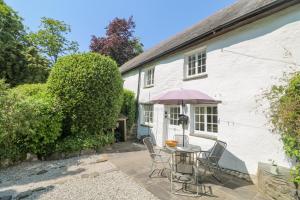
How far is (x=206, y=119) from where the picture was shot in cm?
802

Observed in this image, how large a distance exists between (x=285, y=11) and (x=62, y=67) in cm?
991

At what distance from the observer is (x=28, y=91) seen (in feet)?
37.2

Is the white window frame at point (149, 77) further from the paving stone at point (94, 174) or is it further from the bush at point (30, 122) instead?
the paving stone at point (94, 174)

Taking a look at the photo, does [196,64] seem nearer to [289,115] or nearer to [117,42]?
[289,115]

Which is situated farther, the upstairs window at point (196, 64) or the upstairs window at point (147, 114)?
the upstairs window at point (147, 114)

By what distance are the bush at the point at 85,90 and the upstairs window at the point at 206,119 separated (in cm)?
484

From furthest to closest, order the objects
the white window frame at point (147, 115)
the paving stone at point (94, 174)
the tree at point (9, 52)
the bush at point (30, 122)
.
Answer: the tree at point (9, 52), the white window frame at point (147, 115), the bush at point (30, 122), the paving stone at point (94, 174)

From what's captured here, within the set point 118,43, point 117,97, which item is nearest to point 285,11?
point 117,97

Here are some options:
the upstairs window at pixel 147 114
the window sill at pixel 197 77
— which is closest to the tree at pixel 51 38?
the upstairs window at pixel 147 114

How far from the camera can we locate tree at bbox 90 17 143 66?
28.7 m

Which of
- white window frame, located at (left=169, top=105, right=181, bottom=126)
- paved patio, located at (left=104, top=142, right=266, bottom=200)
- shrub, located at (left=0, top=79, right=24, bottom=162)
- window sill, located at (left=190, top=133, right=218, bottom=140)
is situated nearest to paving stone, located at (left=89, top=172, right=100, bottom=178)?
paved patio, located at (left=104, top=142, right=266, bottom=200)

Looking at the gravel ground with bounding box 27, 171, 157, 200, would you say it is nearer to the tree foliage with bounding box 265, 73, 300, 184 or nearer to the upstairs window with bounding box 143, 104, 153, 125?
the tree foliage with bounding box 265, 73, 300, 184

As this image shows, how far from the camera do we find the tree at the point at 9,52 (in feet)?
59.6

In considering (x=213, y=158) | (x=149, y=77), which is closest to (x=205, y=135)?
(x=213, y=158)
